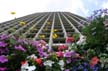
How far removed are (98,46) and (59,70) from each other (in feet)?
2.81

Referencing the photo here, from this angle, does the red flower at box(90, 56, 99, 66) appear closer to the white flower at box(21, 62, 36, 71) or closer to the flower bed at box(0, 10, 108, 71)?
the flower bed at box(0, 10, 108, 71)

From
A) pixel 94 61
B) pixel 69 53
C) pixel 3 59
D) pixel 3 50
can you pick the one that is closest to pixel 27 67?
pixel 3 59

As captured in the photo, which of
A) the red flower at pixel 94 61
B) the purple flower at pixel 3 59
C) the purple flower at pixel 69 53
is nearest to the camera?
the red flower at pixel 94 61

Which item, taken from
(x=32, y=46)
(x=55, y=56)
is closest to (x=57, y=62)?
(x=55, y=56)

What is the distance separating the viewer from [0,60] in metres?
6.78

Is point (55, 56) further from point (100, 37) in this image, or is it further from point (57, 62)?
point (100, 37)

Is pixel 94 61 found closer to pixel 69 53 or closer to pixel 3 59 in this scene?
pixel 69 53

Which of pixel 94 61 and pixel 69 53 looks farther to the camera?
pixel 69 53

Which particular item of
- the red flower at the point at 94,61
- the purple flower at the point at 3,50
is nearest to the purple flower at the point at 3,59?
the purple flower at the point at 3,50

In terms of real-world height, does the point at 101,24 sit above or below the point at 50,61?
above

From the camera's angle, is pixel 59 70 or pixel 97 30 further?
pixel 97 30

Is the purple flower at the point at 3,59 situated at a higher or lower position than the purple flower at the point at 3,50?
lower

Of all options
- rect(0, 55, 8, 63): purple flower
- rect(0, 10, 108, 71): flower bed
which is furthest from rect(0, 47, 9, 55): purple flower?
rect(0, 55, 8, 63): purple flower

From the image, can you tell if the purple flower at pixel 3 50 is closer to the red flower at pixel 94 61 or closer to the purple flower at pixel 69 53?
the purple flower at pixel 69 53
